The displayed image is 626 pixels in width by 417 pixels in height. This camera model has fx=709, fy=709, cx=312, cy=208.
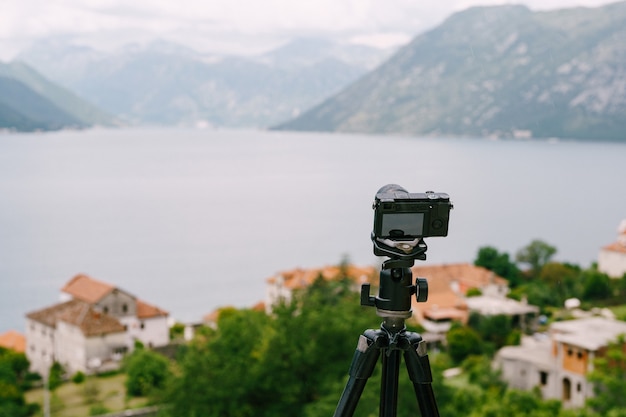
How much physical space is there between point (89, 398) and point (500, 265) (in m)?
17.0

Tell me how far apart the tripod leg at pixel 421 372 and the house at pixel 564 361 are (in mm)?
11466

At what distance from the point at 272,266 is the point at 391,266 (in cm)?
3787

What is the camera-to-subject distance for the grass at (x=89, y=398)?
1499 cm

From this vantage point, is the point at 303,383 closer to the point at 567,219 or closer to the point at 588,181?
the point at 567,219

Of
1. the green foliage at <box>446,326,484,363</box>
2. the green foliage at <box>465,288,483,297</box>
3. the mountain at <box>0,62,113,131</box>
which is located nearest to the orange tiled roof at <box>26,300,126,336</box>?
the green foliage at <box>446,326,484,363</box>

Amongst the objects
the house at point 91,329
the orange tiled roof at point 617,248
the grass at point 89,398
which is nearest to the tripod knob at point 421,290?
the grass at point 89,398

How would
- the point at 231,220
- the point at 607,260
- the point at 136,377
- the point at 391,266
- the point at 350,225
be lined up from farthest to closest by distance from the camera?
the point at 231,220
the point at 350,225
the point at 607,260
the point at 136,377
the point at 391,266

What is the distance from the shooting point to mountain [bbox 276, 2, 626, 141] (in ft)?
317

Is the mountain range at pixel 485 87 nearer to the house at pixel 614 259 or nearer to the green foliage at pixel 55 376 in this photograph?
the house at pixel 614 259

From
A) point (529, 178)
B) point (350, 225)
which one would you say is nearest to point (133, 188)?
point (350, 225)

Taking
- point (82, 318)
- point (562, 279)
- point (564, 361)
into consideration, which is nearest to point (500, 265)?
point (562, 279)

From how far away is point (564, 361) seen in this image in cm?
1269

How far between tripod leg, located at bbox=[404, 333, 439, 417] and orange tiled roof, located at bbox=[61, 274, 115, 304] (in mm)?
21265

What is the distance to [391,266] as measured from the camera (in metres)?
1.27
